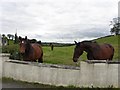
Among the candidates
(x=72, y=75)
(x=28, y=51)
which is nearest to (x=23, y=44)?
(x=28, y=51)

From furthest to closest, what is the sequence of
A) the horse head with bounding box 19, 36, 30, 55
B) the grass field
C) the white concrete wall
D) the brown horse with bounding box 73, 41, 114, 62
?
1. the grass field
2. the horse head with bounding box 19, 36, 30, 55
3. the brown horse with bounding box 73, 41, 114, 62
4. the white concrete wall

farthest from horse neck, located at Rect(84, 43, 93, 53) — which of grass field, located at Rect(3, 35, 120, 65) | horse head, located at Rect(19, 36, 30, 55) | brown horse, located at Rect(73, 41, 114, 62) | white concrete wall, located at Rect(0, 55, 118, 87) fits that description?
grass field, located at Rect(3, 35, 120, 65)

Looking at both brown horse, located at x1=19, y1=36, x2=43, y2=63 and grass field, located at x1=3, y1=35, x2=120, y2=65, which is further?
grass field, located at x1=3, y1=35, x2=120, y2=65

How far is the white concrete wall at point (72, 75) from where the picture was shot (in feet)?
45.7

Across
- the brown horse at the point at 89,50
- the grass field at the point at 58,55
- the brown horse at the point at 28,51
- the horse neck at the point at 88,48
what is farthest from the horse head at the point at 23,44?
the grass field at the point at 58,55

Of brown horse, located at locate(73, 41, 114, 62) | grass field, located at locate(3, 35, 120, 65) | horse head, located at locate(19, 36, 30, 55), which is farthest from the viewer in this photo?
grass field, located at locate(3, 35, 120, 65)

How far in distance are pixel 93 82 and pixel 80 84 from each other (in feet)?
2.11

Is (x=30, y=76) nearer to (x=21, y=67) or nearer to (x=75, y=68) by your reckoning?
(x=21, y=67)

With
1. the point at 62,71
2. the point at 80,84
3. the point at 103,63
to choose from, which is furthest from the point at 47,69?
the point at 103,63

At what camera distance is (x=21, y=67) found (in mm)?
17266

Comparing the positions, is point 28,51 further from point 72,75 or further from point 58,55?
point 58,55

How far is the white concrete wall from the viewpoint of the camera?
13922 mm

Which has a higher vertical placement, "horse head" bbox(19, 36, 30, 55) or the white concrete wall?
"horse head" bbox(19, 36, 30, 55)

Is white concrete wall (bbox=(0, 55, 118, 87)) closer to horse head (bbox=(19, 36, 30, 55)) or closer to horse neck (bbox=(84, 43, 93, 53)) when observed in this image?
horse head (bbox=(19, 36, 30, 55))
